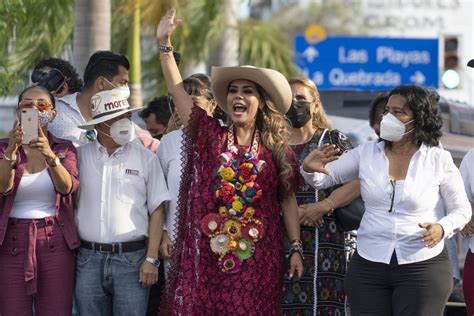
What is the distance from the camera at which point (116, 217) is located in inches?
314

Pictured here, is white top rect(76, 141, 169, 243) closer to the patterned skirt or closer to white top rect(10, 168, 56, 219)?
white top rect(10, 168, 56, 219)

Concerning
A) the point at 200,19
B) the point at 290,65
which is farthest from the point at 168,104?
the point at 290,65

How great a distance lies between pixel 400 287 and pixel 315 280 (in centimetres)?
100

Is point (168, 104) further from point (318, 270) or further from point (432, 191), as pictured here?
point (432, 191)

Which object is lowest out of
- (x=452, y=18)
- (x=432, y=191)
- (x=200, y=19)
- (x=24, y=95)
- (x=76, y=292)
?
(x=76, y=292)

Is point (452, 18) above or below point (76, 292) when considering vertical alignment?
above

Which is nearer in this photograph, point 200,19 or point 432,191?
point 432,191

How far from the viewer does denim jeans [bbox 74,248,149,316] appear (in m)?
7.93

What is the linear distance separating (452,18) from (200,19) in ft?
191

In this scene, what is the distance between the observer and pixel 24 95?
315 inches

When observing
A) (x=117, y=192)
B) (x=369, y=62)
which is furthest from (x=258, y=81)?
(x=369, y=62)

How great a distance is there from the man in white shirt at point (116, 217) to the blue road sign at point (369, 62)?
27113mm

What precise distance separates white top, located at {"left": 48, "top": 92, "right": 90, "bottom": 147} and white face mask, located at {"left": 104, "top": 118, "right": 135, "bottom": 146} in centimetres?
60

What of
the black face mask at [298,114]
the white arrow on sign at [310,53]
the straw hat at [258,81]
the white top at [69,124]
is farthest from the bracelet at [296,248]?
the white arrow on sign at [310,53]
